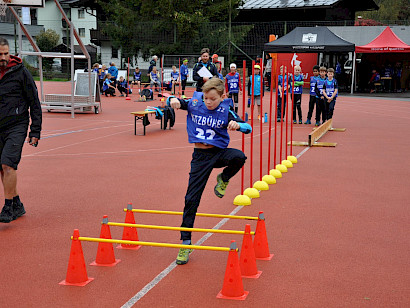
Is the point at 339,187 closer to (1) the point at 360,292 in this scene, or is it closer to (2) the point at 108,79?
(1) the point at 360,292

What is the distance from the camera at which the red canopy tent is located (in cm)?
3253

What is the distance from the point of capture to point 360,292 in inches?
190

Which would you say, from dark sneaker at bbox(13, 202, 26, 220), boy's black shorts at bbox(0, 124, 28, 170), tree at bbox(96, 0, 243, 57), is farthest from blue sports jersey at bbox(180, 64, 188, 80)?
boy's black shorts at bbox(0, 124, 28, 170)

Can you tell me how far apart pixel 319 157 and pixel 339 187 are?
9.91 ft

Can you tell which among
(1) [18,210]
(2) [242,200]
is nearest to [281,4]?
(2) [242,200]

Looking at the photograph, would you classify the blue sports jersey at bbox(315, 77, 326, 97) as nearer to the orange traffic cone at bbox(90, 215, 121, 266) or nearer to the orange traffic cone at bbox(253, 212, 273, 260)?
the orange traffic cone at bbox(253, 212, 273, 260)

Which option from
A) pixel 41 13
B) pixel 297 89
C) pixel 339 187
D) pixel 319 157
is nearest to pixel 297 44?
pixel 297 89

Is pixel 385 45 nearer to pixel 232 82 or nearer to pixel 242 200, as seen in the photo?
pixel 232 82

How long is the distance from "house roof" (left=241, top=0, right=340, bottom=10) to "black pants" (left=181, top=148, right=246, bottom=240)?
141ft

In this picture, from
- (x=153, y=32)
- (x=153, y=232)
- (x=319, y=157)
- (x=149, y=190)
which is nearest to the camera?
(x=153, y=232)

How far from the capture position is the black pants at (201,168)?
18.3 ft

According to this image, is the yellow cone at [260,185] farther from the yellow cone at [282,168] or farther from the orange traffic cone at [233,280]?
the orange traffic cone at [233,280]

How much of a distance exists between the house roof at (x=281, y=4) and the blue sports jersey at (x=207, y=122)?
141 feet

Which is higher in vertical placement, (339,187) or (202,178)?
(202,178)
